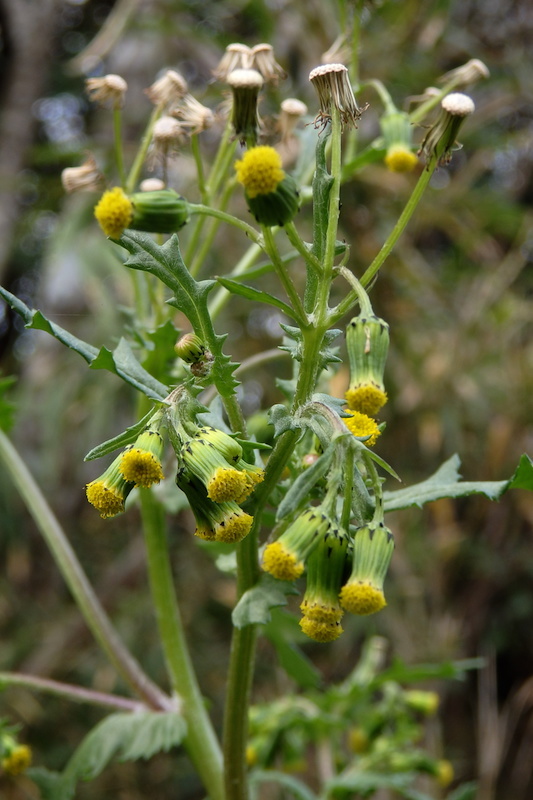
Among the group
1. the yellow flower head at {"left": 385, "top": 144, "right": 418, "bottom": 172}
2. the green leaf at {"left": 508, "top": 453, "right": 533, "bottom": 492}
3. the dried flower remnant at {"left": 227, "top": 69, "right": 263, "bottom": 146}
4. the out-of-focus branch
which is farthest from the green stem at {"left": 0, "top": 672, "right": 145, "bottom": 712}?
the out-of-focus branch

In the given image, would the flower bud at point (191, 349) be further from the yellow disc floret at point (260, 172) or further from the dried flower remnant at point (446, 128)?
the dried flower remnant at point (446, 128)

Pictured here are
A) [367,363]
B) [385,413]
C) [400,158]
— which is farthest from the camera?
[385,413]

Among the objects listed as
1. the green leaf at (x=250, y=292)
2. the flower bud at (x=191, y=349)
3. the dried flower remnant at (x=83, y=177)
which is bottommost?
the flower bud at (x=191, y=349)

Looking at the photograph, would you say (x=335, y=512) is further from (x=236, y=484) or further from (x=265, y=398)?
(x=265, y=398)

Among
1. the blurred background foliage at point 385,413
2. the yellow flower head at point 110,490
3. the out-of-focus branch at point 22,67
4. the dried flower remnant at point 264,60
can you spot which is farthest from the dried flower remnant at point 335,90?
the out-of-focus branch at point 22,67

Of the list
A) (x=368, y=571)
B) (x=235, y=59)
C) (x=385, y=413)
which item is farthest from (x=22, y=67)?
(x=368, y=571)

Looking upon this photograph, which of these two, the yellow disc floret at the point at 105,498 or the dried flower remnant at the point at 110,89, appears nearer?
the yellow disc floret at the point at 105,498

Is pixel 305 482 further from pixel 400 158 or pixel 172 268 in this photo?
pixel 400 158
